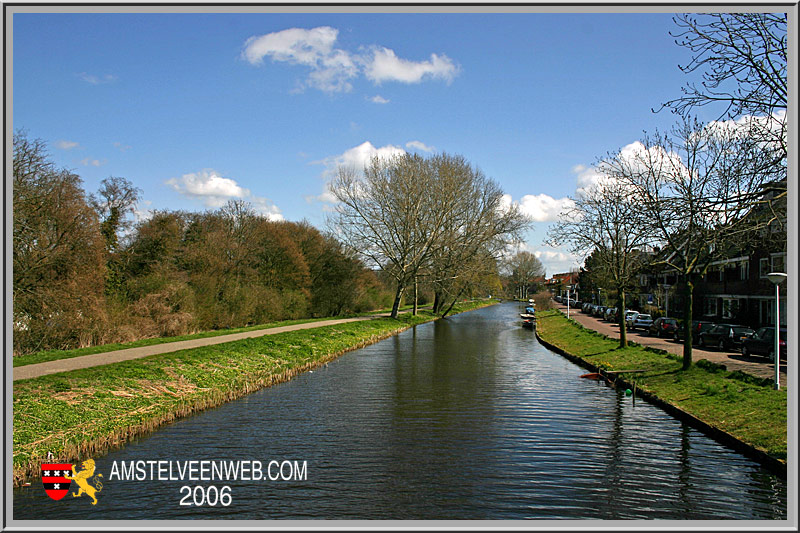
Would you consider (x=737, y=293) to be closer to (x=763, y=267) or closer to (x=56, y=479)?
(x=763, y=267)

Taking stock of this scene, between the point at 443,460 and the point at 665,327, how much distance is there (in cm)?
2552

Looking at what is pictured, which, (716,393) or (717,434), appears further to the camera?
(716,393)

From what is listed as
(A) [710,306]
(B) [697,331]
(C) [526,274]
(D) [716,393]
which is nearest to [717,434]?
(D) [716,393]

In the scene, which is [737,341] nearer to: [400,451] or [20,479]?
[400,451]

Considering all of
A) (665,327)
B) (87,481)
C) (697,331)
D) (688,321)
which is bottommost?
(87,481)

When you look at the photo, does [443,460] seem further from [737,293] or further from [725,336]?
[737,293]

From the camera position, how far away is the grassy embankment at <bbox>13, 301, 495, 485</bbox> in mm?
9859

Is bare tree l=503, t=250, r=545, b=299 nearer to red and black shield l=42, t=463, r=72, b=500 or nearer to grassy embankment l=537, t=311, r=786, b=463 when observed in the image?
grassy embankment l=537, t=311, r=786, b=463

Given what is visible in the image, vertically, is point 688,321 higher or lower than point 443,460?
higher

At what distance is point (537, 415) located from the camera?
13516 millimetres

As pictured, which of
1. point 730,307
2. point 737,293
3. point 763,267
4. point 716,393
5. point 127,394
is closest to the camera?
point 127,394

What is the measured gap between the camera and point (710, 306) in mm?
44812

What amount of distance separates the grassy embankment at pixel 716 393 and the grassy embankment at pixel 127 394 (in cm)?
1096

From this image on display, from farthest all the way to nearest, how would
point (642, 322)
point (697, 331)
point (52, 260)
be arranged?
point (642, 322) < point (697, 331) < point (52, 260)
